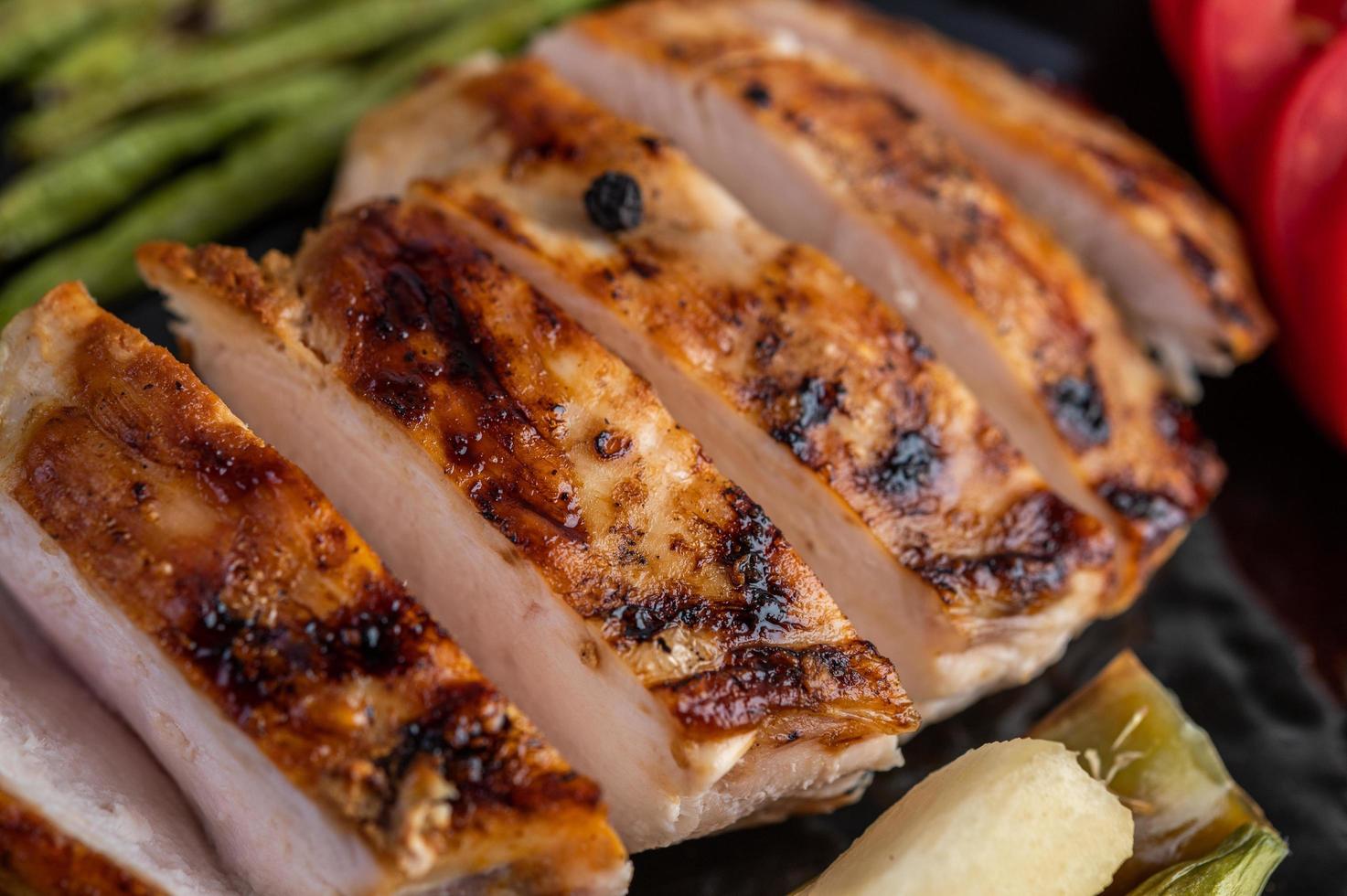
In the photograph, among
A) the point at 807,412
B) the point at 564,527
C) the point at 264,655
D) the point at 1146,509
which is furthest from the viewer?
the point at 1146,509

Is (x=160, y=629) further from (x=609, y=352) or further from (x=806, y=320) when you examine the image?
(x=806, y=320)

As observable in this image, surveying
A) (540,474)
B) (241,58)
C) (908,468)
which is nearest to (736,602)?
(540,474)

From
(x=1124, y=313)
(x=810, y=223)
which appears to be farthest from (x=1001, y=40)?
(x=810, y=223)

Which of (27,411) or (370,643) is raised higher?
(27,411)

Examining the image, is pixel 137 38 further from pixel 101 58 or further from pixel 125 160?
pixel 125 160

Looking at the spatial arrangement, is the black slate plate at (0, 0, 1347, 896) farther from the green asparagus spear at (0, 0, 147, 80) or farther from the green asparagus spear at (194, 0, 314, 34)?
the green asparagus spear at (0, 0, 147, 80)

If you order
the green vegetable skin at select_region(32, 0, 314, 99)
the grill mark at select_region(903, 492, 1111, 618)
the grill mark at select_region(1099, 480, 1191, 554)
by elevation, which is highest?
the green vegetable skin at select_region(32, 0, 314, 99)

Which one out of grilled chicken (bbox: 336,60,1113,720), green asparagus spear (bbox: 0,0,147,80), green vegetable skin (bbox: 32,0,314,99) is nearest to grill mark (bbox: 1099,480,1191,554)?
grilled chicken (bbox: 336,60,1113,720)
